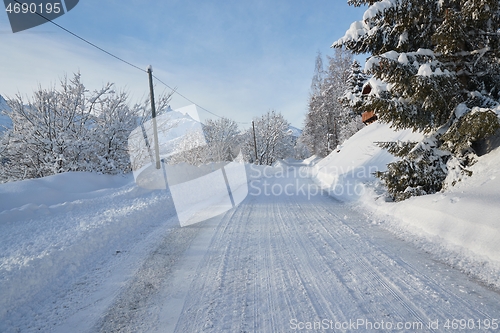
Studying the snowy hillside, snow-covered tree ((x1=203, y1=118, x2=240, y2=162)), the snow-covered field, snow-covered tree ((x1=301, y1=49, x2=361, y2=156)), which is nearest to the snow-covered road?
the snow-covered field

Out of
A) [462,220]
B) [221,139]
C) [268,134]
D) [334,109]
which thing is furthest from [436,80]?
[268,134]

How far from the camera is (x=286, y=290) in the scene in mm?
2893

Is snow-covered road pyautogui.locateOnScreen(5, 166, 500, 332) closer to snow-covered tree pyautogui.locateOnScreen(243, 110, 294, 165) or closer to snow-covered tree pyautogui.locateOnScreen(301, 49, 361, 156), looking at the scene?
snow-covered tree pyautogui.locateOnScreen(301, 49, 361, 156)

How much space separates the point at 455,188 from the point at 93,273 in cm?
657

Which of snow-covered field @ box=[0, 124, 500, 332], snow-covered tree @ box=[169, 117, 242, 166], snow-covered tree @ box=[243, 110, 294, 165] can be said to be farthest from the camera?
snow-covered tree @ box=[243, 110, 294, 165]

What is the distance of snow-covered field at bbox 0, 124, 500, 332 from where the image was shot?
2.46 meters

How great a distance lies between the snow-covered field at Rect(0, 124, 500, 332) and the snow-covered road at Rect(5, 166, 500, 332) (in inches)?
0.6

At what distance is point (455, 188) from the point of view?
486 centimetres

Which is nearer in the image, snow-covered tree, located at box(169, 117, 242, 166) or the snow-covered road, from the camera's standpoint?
the snow-covered road

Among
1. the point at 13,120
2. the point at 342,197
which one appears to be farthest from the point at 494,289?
the point at 13,120

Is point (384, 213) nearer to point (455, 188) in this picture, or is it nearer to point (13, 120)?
point (455, 188)

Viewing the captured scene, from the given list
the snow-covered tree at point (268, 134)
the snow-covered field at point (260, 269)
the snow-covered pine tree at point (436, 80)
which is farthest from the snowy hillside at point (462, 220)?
the snow-covered tree at point (268, 134)

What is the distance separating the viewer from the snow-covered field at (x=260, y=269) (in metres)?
2.46

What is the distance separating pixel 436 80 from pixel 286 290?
4.79 meters
